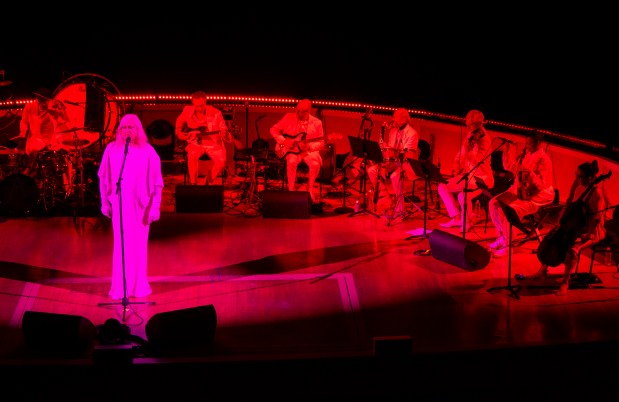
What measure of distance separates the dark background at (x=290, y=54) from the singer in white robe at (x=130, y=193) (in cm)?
824

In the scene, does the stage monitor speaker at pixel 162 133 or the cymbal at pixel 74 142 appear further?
the stage monitor speaker at pixel 162 133

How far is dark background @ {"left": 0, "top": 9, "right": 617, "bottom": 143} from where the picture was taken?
15.5 m

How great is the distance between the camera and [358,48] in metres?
16.1

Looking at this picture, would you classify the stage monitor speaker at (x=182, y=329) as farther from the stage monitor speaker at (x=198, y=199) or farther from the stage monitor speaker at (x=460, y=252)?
the stage monitor speaker at (x=198, y=199)

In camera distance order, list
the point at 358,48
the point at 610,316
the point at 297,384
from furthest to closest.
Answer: the point at 358,48 < the point at 610,316 < the point at 297,384

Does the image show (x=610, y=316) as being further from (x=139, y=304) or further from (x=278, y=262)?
(x=139, y=304)

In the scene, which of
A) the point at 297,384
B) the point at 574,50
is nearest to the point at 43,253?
the point at 297,384

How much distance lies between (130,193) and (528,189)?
469 centimetres

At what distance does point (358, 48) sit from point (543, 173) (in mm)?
7689

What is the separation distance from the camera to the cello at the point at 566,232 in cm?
762

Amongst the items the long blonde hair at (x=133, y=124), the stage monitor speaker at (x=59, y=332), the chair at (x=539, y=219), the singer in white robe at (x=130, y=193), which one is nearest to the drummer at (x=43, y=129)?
the singer in white robe at (x=130, y=193)

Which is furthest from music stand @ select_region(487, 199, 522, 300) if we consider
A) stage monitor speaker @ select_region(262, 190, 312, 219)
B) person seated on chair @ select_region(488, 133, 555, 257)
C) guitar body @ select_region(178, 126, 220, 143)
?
guitar body @ select_region(178, 126, 220, 143)

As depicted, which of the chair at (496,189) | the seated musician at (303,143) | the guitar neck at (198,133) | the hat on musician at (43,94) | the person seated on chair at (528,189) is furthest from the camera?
the guitar neck at (198,133)

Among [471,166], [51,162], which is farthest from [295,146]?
[51,162]
